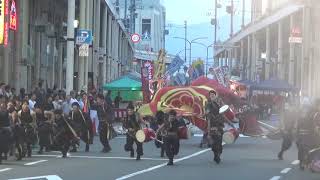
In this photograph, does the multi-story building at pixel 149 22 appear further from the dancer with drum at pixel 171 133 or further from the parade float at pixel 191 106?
the dancer with drum at pixel 171 133

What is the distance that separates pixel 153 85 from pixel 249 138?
1202 cm

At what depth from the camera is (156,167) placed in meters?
17.8

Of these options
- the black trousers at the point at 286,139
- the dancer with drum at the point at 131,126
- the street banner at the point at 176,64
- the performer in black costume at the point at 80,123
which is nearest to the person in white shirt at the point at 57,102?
the performer in black costume at the point at 80,123

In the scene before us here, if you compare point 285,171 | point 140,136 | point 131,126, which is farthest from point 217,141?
point 131,126

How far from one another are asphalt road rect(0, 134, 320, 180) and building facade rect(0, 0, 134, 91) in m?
9.94

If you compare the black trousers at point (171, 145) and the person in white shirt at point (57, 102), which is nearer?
the black trousers at point (171, 145)

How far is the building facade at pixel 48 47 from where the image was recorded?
34.3 m

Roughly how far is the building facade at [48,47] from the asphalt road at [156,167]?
32.6 feet

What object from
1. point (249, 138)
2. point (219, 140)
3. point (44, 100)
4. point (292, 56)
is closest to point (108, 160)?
point (219, 140)

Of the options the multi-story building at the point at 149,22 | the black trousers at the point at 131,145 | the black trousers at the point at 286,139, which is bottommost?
the black trousers at the point at 131,145

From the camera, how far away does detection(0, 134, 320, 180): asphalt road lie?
15.8 metres

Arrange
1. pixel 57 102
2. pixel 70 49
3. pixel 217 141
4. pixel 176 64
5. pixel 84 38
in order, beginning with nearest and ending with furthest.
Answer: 1. pixel 217 141
2. pixel 57 102
3. pixel 84 38
4. pixel 70 49
5. pixel 176 64

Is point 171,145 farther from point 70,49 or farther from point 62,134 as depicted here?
point 70,49

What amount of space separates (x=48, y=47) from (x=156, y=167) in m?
29.9
